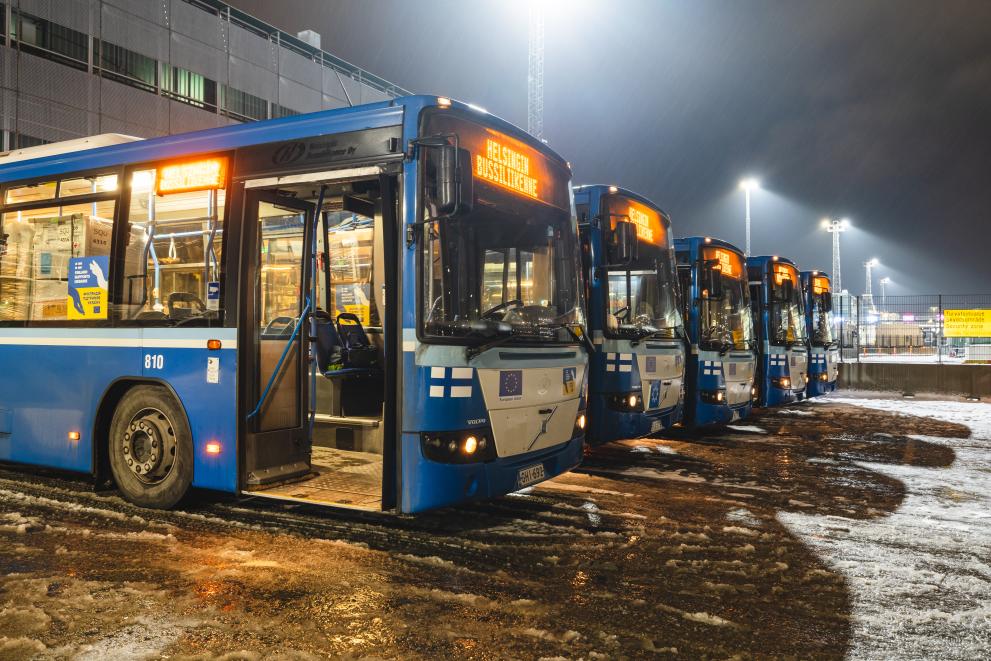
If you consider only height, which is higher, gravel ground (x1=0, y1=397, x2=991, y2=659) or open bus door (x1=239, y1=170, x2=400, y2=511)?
open bus door (x1=239, y1=170, x2=400, y2=511)

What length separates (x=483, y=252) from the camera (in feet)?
19.2

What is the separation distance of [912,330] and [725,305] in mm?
16264

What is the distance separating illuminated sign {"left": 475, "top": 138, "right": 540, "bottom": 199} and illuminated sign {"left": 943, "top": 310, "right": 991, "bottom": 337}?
67.3ft

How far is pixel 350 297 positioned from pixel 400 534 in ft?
10.6

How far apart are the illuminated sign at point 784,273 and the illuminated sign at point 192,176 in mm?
12334

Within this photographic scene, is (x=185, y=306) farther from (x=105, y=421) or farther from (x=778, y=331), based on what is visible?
(x=778, y=331)

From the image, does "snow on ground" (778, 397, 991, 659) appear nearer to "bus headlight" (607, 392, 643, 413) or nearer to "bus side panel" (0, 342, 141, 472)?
"bus headlight" (607, 392, 643, 413)

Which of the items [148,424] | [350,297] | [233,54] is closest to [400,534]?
[148,424]

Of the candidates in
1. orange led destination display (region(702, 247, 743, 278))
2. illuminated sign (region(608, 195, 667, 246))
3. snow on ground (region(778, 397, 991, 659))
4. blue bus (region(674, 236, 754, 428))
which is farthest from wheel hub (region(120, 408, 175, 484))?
orange led destination display (region(702, 247, 743, 278))

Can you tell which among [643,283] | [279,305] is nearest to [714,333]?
[643,283]

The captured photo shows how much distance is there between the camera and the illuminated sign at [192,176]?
6.36 metres

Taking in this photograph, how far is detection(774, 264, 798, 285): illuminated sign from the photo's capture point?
15695mm

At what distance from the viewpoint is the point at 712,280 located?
12.4 metres

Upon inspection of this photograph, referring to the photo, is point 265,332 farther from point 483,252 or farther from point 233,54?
point 233,54
